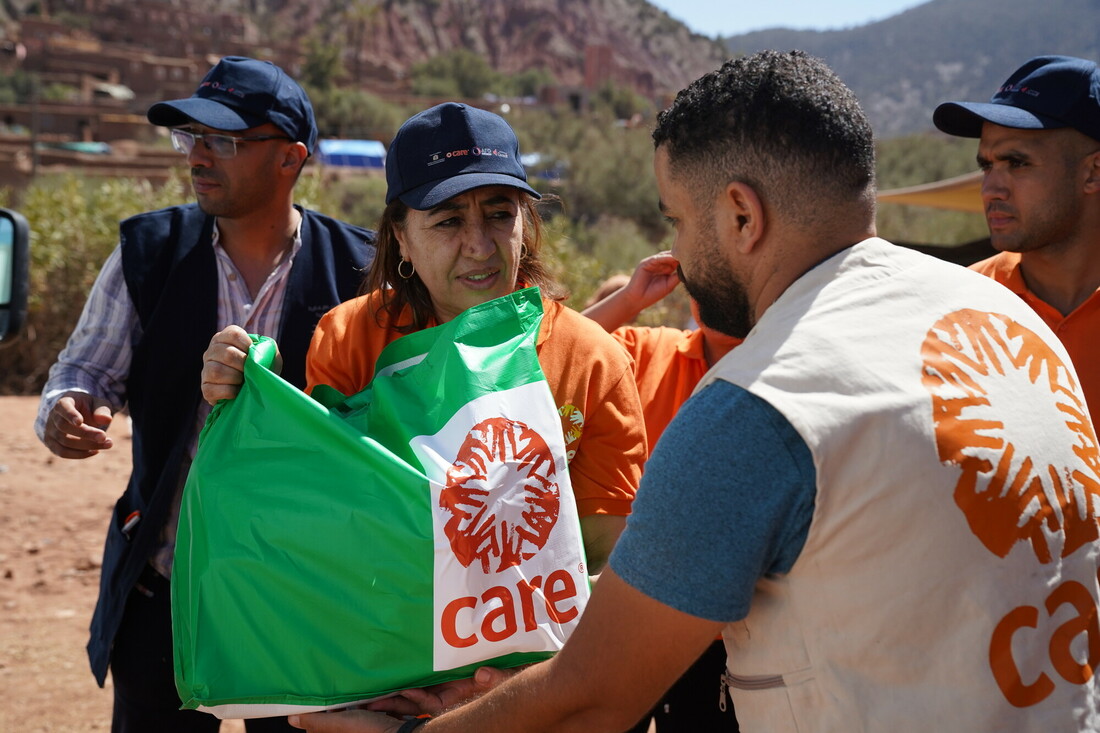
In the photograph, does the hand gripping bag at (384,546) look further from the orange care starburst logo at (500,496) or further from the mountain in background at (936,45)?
the mountain in background at (936,45)

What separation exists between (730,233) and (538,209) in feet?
3.40

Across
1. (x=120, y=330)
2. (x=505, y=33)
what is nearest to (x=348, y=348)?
(x=120, y=330)

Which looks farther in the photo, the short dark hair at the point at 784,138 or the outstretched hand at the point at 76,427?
the outstretched hand at the point at 76,427

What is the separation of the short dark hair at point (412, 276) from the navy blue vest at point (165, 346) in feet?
0.98

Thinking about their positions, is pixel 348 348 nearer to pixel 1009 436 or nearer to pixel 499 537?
pixel 499 537

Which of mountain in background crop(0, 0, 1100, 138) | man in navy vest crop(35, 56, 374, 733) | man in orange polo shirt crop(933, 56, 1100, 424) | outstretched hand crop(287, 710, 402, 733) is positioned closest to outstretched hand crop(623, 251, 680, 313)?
man in navy vest crop(35, 56, 374, 733)

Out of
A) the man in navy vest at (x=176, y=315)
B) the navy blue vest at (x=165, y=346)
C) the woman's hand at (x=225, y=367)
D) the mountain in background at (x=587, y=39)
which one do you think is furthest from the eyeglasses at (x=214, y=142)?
the mountain in background at (x=587, y=39)

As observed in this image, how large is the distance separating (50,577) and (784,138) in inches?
218

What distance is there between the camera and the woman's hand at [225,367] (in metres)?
2.08

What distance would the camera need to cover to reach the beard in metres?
1.65

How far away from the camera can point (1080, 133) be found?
2.89 meters

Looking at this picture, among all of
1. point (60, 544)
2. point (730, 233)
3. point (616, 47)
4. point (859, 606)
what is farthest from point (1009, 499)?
point (616, 47)

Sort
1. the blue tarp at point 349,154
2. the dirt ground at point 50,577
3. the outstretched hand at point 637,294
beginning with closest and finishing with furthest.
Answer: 1. the outstretched hand at point 637,294
2. the dirt ground at point 50,577
3. the blue tarp at point 349,154

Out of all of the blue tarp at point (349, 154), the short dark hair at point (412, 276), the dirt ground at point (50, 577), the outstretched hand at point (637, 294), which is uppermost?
the short dark hair at point (412, 276)
